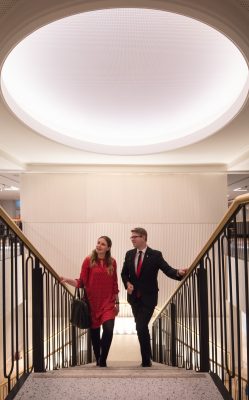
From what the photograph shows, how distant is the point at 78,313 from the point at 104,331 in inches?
13.1

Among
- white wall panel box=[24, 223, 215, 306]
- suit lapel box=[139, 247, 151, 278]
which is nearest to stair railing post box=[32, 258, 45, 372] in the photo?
suit lapel box=[139, 247, 151, 278]

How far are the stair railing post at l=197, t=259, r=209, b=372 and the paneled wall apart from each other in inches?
268

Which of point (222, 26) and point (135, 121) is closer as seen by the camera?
point (222, 26)

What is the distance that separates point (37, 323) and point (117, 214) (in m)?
7.02

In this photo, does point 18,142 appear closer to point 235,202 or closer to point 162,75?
point 162,75

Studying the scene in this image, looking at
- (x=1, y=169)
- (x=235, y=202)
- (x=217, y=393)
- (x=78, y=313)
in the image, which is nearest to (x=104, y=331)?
(x=78, y=313)

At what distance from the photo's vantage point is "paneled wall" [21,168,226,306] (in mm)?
9844

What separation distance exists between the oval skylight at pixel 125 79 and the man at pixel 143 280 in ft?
8.18

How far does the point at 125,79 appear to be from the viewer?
5371 mm

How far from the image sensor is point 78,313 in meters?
3.51

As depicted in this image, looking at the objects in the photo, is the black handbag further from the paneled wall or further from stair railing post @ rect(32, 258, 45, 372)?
the paneled wall

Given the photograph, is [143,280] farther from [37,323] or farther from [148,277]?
[37,323]

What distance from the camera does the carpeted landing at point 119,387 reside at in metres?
2.23

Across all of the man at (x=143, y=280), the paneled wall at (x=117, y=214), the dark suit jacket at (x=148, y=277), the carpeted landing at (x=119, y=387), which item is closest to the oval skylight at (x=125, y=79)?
the paneled wall at (x=117, y=214)
